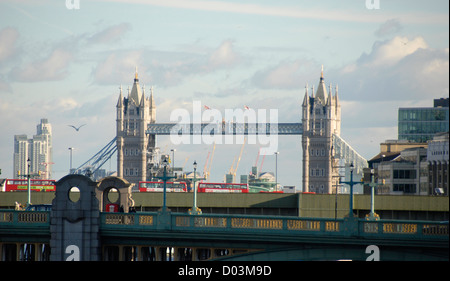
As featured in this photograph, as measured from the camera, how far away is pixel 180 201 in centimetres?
9181

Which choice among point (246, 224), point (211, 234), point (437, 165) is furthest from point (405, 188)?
point (211, 234)

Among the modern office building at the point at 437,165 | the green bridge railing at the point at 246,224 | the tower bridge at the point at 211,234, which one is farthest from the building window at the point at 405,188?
the green bridge railing at the point at 246,224

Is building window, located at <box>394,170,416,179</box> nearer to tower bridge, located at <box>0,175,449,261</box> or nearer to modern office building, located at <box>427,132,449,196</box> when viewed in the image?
modern office building, located at <box>427,132,449,196</box>

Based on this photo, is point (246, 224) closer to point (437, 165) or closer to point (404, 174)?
point (437, 165)

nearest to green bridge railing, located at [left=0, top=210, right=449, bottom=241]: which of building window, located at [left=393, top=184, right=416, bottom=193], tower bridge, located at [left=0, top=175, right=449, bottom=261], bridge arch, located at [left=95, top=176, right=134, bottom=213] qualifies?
tower bridge, located at [left=0, top=175, right=449, bottom=261]

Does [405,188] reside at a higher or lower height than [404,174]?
lower

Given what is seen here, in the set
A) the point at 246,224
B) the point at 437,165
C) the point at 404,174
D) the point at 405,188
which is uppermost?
the point at 437,165

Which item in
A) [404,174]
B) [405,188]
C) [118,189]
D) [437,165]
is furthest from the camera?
[404,174]

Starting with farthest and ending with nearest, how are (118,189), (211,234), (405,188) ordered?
(405,188) < (118,189) < (211,234)

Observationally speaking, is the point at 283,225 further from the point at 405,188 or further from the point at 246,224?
the point at 405,188

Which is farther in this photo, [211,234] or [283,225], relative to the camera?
[211,234]
